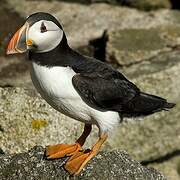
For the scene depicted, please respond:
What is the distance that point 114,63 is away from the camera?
9.45 metres

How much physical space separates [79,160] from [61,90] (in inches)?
27.0

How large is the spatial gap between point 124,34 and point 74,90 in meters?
5.09

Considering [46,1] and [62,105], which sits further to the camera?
[46,1]

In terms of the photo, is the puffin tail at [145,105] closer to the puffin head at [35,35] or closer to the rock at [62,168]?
the rock at [62,168]

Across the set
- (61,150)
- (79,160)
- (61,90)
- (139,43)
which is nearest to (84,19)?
Answer: (139,43)

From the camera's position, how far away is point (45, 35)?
4.96 metres

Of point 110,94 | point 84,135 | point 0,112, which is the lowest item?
point 0,112

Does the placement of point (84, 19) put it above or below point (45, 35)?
below

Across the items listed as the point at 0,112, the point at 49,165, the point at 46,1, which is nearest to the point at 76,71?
the point at 49,165

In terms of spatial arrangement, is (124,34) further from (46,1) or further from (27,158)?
(27,158)

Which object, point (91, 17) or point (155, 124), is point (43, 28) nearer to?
point (155, 124)

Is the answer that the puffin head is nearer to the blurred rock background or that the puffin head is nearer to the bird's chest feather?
the bird's chest feather

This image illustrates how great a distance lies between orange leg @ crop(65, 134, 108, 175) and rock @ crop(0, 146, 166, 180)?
0.06 meters

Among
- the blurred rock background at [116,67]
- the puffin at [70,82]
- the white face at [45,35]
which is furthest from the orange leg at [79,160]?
the blurred rock background at [116,67]
